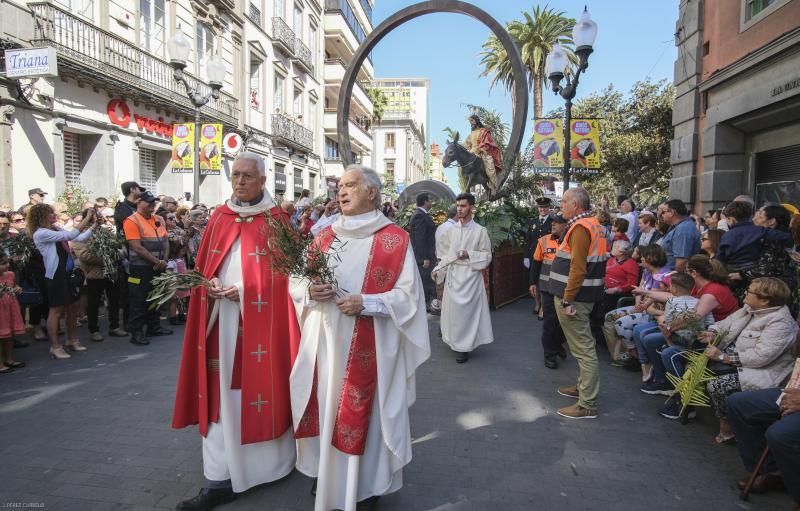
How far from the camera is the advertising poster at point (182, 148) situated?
1179cm

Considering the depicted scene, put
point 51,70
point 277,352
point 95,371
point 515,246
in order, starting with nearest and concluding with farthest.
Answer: point 277,352 → point 95,371 → point 51,70 → point 515,246

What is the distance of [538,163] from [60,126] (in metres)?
11.3

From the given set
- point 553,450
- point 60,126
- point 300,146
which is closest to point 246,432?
point 553,450

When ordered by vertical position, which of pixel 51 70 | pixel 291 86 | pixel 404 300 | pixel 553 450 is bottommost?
pixel 553 450

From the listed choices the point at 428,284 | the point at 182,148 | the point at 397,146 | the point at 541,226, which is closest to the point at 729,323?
the point at 541,226

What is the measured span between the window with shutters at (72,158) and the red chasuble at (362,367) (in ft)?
38.7

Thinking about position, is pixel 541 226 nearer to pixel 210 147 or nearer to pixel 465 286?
pixel 465 286

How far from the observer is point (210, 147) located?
12.2 meters

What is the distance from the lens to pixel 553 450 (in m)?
3.72

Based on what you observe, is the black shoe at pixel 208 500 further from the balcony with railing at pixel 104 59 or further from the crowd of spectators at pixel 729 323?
the balcony with railing at pixel 104 59

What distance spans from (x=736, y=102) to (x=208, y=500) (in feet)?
35.9

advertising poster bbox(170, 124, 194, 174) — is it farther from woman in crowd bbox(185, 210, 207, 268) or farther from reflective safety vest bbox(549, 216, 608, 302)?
reflective safety vest bbox(549, 216, 608, 302)

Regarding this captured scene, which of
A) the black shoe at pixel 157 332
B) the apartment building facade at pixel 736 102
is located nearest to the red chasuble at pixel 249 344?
the black shoe at pixel 157 332

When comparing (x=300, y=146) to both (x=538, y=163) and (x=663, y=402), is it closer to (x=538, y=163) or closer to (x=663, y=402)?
(x=538, y=163)
